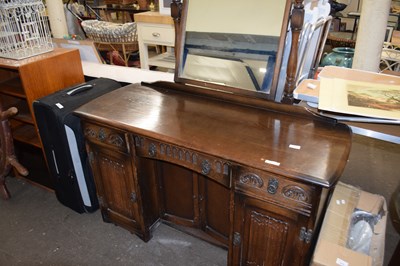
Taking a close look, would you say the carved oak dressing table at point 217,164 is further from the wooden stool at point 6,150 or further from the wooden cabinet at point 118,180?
the wooden stool at point 6,150

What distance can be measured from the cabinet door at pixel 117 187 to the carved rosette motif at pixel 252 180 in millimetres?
553

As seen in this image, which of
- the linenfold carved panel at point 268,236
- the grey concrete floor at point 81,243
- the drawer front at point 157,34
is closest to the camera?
the linenfold carved panel at point 268,236

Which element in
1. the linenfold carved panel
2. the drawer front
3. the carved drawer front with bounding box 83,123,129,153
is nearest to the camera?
the linenfold carved panel

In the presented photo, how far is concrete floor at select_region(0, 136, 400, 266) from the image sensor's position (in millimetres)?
1530

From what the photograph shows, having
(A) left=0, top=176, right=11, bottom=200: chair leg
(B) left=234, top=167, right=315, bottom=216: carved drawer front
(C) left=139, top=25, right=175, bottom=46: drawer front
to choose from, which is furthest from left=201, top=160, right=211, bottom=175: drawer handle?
(C) left=139, top=25, right=175, bottom=46: drawer front

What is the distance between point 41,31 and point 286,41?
1.41 m

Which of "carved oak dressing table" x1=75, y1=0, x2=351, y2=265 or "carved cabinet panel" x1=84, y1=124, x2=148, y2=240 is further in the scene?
"carved cabinet panel" x1=84, y1=124, x2=148, y2=240

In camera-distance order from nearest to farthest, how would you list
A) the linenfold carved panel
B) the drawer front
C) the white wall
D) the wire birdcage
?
the linenfold carved panel < the white wall < the wire birdcage < the drawer front

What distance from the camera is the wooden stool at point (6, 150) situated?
1709 mm

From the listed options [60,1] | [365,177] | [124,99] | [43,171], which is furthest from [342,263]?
[60,1]

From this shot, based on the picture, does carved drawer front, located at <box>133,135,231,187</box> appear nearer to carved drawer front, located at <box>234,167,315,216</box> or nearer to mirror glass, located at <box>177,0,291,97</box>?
carved drawer front, located at <box>234,167,315,216</box>

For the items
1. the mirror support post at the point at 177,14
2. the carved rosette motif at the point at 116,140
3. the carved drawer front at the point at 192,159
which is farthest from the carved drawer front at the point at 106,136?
the mirror support post at the point at 177,14

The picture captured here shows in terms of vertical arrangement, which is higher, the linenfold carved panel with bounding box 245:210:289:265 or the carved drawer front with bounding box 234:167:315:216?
the carved drawer front with bounding box 234:167:315:216

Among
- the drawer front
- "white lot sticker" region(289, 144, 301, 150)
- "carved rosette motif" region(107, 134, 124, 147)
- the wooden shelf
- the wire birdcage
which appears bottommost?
"carved rosette motif" region(107, 134, 124, 147)
